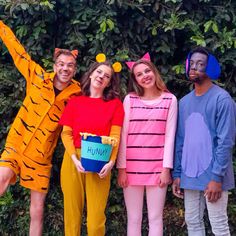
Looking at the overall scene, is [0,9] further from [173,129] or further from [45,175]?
[173,129]

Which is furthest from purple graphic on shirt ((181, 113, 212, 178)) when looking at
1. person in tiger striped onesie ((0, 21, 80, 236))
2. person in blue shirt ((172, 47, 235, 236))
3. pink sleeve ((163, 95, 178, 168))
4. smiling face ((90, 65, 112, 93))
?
person in tiger striped onesie ((0, 21, 80, 236))

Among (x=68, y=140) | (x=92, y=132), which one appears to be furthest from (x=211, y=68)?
(x=68, y=140)

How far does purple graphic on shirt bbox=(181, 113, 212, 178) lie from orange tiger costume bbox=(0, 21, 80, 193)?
3.83 ft

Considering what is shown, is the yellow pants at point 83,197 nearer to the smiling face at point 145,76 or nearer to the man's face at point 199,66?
the smiling face at point 145,76

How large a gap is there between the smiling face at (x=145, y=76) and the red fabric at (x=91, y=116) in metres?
0.29

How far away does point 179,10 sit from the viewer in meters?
4.61

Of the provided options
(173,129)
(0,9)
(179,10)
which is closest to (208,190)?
(173,129)

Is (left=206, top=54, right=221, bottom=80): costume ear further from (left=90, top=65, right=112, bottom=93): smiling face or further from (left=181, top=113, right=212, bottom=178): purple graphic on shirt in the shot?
(left=90, top=65, right=112, bottom=93): smiling face

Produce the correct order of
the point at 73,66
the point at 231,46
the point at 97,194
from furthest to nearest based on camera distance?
the point at 231,46, the point at 73,66, the point at 97,194

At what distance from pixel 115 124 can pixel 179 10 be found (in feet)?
4.81

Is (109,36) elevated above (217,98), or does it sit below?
above

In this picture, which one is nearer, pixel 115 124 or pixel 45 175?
pixel 115 124

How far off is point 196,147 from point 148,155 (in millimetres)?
457

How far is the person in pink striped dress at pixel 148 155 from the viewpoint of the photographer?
404cm
